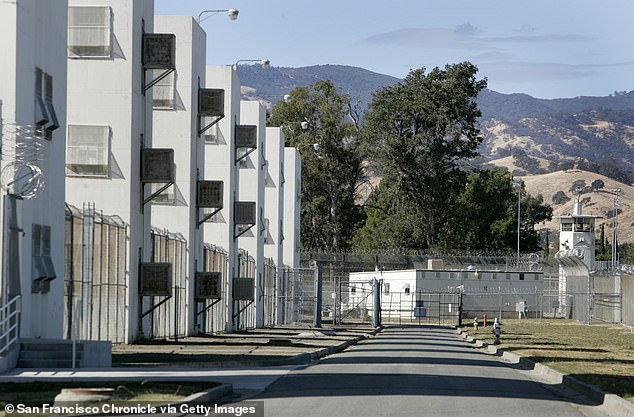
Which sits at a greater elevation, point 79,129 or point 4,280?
point 79,129

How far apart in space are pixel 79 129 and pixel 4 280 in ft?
45.9

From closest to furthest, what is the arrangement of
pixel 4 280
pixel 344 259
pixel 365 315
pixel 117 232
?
pixel 4 280 < pixel 117 232 < pixel 365 315 < pixel 344 259

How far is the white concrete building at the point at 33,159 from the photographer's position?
25766mm

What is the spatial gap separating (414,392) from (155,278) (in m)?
19.7

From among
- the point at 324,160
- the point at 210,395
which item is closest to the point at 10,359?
the point at 210,395

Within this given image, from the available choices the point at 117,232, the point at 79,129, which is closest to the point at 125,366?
the point at 117,232

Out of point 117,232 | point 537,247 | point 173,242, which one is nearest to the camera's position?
point 117,232

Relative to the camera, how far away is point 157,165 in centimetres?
4031

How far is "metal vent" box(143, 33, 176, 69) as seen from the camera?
4012cm

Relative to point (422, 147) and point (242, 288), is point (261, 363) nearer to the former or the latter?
point (242, 288)

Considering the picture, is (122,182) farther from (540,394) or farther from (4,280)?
(540,394)

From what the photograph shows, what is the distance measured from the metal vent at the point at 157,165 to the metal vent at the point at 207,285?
317 inches

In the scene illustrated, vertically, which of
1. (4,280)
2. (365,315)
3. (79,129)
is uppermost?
(79,129)

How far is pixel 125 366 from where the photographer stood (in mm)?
26344
